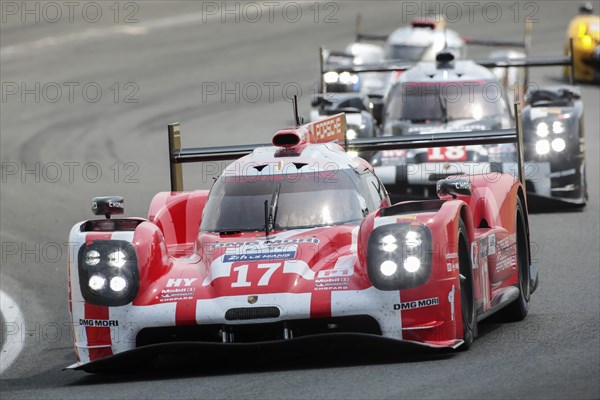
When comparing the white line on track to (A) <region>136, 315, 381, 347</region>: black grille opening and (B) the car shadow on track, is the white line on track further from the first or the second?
(A) <region>136, 315, 381, 347</region>: black grille opening

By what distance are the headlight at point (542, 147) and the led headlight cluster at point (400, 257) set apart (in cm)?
692

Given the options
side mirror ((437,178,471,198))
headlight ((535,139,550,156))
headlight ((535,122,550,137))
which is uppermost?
side mirror ((437,178,471,198))

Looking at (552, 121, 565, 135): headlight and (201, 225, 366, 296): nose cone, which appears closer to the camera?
(201, 225, 366, 296): nose cone

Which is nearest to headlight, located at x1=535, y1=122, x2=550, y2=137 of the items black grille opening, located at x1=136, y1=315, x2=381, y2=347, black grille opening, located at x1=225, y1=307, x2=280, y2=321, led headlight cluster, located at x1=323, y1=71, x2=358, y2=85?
led headlight cluster, located at x1=323, y1=71, x2=358, y2=85

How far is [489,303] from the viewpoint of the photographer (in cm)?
852

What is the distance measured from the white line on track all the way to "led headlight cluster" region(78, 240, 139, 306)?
3.67ft

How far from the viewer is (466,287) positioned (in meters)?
8.03

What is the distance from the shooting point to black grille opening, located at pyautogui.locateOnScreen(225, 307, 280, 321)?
7465 mm

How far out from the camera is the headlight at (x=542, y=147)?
46.8 feet

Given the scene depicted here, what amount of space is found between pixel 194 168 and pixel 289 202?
32.5 feet

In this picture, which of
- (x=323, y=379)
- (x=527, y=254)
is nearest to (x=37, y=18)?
(x=527, y=254)

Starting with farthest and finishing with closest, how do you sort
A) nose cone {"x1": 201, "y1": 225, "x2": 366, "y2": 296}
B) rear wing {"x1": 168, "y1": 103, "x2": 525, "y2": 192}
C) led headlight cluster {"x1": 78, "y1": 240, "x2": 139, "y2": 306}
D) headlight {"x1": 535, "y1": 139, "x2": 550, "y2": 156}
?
headlight {"x1": 535, "y1": 139, "x2": 550, "y2": 156} < rear wing {"x1": 168, "y1": 103, "x2": 525, "y2": 192} < led headlight cluster {"x1": 78, "y1": 240, "x2": 139, "y2": 306} < nose cone {"x1": 201, "y1": 225, "x2": 366, "y2": 296}

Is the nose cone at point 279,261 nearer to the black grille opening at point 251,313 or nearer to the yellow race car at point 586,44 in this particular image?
the black grille opening at point 251,313

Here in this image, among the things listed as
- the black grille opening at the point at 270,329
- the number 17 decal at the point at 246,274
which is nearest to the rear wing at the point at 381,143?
the number 17 decal at the point at 246,274
